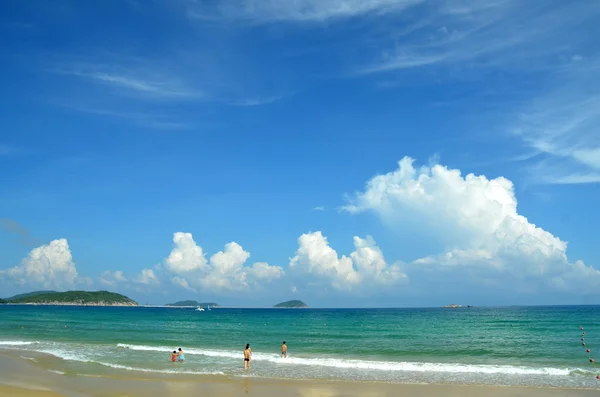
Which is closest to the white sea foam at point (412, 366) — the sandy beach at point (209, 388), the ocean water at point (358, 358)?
the ocean water at point (358, 358)

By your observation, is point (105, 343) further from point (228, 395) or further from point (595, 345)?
point (595, 345)

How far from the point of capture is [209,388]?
939 inches

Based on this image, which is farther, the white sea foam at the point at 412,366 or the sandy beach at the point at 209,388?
the white sea foam at the point at 412,366

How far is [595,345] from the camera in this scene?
46562mm

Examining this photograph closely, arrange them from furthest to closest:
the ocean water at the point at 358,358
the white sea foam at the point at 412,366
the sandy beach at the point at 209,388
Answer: the white sea foam at the point at 412,366 < the ocean water at the point at 358,358 < the sandy beach at the point at 209,388

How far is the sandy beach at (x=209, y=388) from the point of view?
22.4m

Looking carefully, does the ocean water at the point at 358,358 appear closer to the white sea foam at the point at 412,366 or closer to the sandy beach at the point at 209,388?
the white sea foam at the point at 412,366

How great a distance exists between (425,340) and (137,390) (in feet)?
118

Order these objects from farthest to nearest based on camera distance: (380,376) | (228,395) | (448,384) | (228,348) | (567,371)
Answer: (228,348) < (567,371) < (380,376) < (448,384) < (228,395)

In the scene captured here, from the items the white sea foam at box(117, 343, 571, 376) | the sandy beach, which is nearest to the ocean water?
the white sea foam at box(117, 343, 571, 376)

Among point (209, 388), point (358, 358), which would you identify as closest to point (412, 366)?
point (358, 358)

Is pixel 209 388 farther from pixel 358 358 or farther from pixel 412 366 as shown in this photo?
pixel 358 358

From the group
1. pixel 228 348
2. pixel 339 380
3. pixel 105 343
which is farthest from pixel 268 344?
pixel 339 380

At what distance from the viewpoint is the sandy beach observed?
22391 mm
